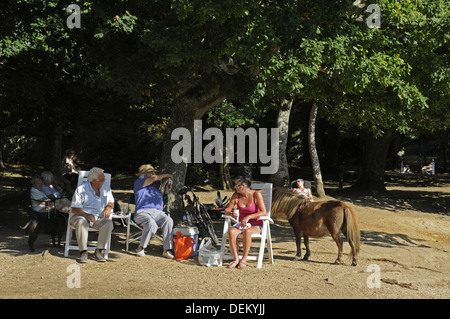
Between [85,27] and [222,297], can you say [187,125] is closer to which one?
[85,27]

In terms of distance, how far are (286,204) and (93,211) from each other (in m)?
3.21

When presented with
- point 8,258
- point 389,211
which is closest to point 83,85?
point 8,258

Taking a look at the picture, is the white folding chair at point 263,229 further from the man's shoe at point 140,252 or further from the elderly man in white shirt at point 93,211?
the elderly man in white shirt at point 93,211

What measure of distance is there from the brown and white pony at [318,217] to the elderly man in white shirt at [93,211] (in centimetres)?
280

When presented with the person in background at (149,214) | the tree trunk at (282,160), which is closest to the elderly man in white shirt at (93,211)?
the person in background at (149,214)

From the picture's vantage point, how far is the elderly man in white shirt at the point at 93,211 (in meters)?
9.04

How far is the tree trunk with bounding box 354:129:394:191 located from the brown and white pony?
16.6 metres

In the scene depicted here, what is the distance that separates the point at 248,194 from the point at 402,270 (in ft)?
8.88

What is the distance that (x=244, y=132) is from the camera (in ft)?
97.4

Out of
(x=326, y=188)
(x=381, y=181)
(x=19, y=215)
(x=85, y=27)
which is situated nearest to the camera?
(x=85, y=27)

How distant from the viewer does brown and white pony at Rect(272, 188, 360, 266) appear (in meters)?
9.42

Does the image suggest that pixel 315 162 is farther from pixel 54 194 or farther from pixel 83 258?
pixel 83 258

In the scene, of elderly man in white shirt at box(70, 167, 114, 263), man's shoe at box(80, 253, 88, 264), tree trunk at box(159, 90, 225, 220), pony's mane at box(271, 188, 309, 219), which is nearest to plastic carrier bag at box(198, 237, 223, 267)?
pony's mane at box(271, 188, 309, 219)

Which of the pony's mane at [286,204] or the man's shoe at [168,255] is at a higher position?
the pony's mane at [286,204]
